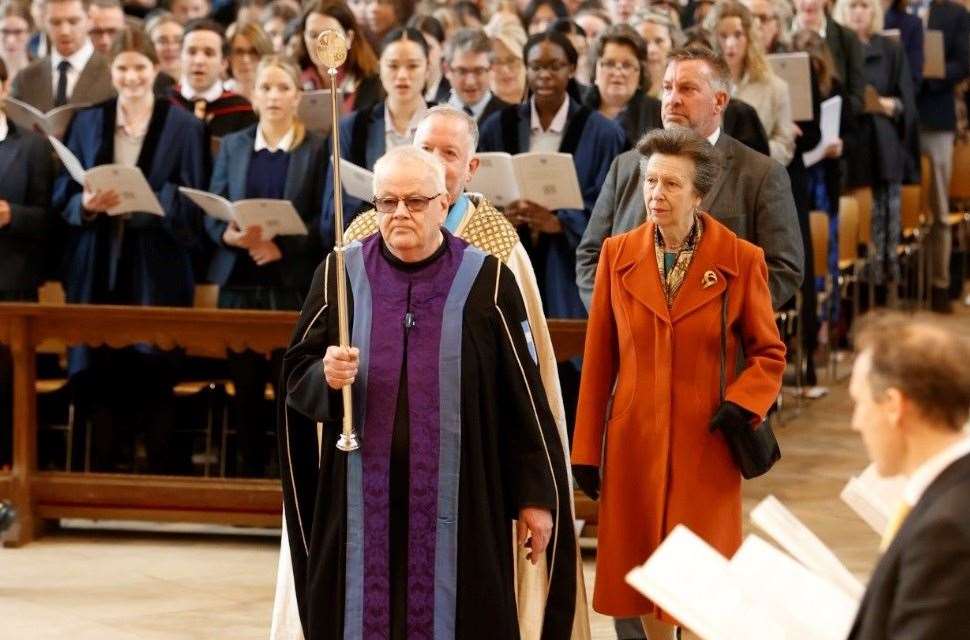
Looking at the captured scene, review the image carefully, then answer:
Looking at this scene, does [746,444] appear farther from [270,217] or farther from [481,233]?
[270,217]

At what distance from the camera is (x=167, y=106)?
797 cm

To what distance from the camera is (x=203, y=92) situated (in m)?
8.96

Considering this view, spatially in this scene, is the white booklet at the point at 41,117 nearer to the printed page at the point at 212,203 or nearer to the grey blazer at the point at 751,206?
the printed page at the point at 212,203

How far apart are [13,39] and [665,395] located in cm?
640

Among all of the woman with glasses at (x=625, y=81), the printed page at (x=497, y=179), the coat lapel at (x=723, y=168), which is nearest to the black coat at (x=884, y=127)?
the woman with glasses at (x=625, y=81)

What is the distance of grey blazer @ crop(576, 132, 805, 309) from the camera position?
17.7 feet

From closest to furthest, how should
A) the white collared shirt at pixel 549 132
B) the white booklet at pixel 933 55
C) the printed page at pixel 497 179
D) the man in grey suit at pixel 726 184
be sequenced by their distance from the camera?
1. the man in grey suit at pixel 726 184
2. the printed page at pixel 497 179
3. the white collared shirt at pixel 549 132
4. the white booklet at pixel 933 55

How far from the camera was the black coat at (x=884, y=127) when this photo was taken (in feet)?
35.5

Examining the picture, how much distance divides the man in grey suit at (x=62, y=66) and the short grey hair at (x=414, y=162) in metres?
5.14

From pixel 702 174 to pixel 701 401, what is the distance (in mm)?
590

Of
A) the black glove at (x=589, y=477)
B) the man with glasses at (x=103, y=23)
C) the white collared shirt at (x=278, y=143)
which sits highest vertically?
the man with glasses at (x=103, y=23)

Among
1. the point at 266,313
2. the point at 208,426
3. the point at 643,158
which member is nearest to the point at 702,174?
the point at 643,158

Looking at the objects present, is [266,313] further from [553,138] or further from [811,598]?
[811,598]

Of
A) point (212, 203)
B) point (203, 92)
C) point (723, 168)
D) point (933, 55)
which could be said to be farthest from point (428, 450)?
point (933, 55)
